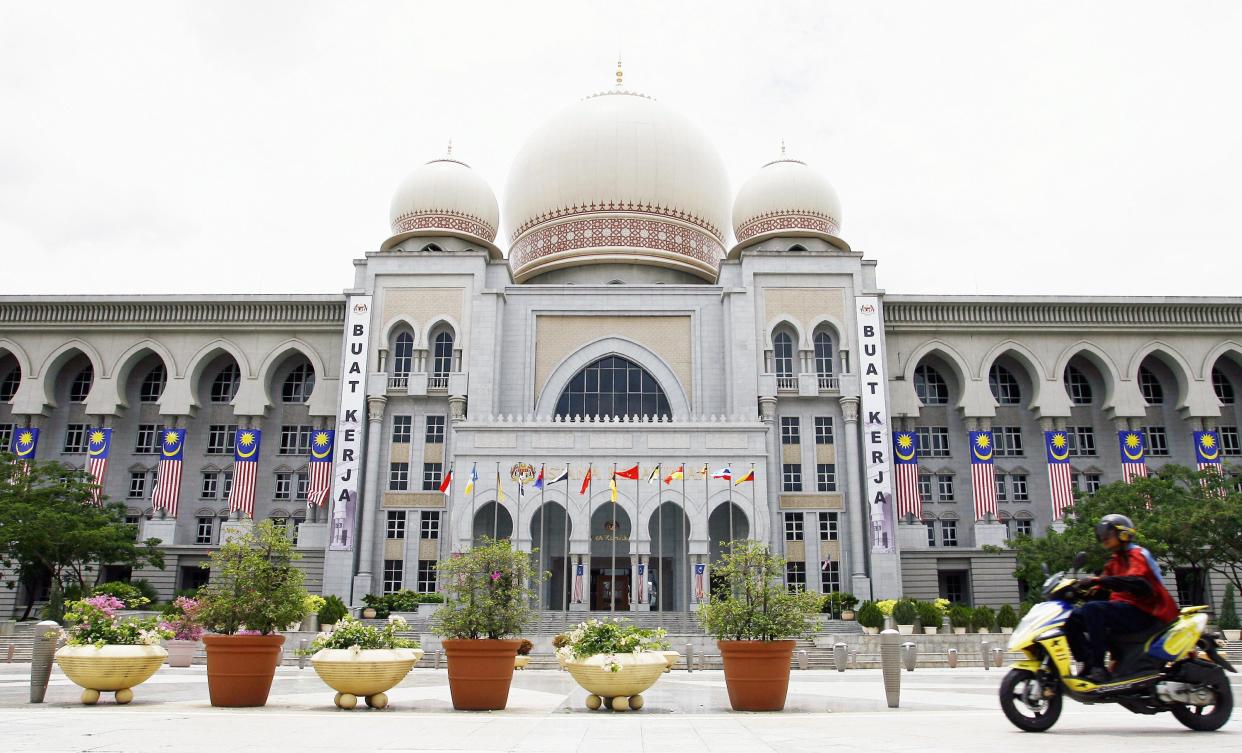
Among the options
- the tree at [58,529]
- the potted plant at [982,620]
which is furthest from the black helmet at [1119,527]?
the tree at [58,529]

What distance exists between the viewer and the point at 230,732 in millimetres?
7773

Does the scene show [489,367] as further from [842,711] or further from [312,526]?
[842,711]

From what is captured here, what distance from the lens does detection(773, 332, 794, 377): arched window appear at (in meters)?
36.3

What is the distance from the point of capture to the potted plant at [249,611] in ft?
34.4

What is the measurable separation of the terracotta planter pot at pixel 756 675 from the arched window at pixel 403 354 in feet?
91.0

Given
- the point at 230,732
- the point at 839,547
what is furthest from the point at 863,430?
the point at 230,732

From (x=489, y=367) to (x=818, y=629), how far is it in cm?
2516

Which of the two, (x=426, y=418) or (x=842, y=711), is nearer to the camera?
(x=842, y=711)

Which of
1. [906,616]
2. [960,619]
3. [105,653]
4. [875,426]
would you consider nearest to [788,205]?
[875,426]

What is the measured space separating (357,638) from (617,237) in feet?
103

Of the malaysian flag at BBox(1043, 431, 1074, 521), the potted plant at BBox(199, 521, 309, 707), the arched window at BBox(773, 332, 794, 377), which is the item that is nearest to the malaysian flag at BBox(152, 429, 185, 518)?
the arched window at BBox(773, 332, 794, 377)

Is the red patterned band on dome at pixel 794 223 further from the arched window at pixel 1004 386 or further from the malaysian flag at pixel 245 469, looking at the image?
the malaysian flag at pixel 245 469

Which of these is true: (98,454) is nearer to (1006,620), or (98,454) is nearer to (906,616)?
(906,616)

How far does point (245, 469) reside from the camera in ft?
124
